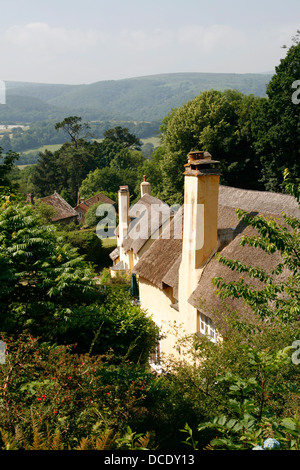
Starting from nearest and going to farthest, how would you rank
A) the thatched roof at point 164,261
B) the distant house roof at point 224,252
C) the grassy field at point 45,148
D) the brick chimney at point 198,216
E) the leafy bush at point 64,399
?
the leafy bush at point 64,399 → the distant house roof at point 224,252 → the brick chimney at point 198,216 → the thatched roof at point 164,261 → the grassy field at point 45,148

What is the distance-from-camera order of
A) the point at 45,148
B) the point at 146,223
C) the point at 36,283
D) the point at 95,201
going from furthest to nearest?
the point at 45,148 < the point at 95,201 < the point at 146,223 < the point at 36,283

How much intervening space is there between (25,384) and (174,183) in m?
27.3

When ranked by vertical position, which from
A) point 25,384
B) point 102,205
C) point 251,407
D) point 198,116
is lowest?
point 102,205

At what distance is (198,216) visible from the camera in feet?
34.1

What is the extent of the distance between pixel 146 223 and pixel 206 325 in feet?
37.8

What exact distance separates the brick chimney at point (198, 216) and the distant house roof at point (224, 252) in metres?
0.34

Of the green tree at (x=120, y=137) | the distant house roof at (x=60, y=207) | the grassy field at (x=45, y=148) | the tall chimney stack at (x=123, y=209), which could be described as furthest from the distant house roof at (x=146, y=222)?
the grassy field at (x=45, y=148)

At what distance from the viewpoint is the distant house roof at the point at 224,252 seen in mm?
9734

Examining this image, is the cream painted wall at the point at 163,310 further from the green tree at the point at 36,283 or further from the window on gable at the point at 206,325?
the green tree at the point at 36,283

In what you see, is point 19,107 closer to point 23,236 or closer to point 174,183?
point 174,183

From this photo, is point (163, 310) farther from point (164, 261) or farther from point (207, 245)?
point (207, 245)

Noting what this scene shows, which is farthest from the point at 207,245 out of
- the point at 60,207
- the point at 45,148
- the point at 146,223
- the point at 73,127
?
the point at 45,148

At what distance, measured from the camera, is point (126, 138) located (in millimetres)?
77812
